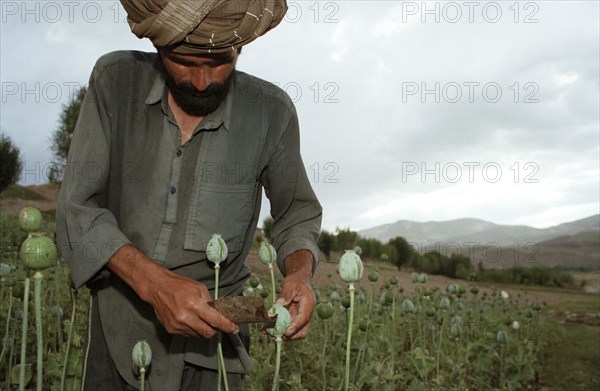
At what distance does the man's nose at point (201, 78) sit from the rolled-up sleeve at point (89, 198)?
285 millimetres

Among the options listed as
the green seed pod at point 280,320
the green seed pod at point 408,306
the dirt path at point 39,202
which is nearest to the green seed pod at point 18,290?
the green seed pod at point 280,320

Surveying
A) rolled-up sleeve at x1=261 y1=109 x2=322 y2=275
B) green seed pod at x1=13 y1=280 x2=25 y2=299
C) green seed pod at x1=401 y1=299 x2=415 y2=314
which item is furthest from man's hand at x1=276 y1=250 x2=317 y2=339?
green seed pod at x1=401 y1=299 x2=415 y2=314

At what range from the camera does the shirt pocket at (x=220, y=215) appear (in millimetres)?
1708

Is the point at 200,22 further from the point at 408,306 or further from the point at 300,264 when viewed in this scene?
the point at 408,306

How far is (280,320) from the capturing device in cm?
142

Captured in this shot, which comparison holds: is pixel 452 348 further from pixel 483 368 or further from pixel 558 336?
pixel 558 336

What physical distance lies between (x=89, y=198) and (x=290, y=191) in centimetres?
63

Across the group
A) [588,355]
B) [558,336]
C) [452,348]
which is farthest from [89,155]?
[558,336]

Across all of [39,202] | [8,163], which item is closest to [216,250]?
[8,163]

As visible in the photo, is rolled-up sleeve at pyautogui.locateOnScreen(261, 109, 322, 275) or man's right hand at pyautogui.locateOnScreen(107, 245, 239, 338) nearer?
man's right hand at pyautogui.locateOnScreen(107, 245, 239, 338)

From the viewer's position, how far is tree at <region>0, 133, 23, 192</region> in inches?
839

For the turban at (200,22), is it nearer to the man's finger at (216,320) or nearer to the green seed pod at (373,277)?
the man's finger at (216,320)

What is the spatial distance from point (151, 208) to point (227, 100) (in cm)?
40

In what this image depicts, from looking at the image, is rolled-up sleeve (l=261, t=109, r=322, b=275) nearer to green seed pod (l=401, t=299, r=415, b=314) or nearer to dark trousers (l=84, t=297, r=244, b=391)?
dark trousers (l=84, t=297, r=244, b=391)
